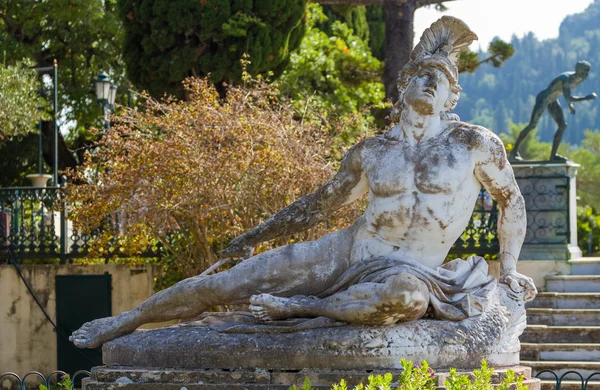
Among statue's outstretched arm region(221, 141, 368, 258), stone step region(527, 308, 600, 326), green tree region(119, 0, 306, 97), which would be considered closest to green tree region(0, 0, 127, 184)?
green tree region(119, 0, 306, 97)

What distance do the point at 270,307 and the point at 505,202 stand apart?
4.95ft

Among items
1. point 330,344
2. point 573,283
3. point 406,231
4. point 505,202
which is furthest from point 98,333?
point 573,283

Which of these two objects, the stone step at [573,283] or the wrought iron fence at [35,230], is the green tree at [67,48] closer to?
the wrought iron fence at [35,230]

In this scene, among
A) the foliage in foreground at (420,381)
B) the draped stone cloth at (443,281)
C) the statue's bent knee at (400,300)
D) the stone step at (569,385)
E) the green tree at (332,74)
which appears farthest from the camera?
the green tree at (332,74)

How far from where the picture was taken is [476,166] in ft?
22.5

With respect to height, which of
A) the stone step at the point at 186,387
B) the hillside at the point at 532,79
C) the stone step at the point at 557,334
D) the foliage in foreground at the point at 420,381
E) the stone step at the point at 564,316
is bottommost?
the stone step at the point at 557,334

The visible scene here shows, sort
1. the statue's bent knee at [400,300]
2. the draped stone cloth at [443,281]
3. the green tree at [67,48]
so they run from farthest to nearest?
the green tree at [67,48] < the draped stone cloth at [443,281] < the statue's bent knee at [400,300]

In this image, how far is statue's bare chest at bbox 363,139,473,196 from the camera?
264 inches

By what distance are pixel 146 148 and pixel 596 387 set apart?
5316 mm

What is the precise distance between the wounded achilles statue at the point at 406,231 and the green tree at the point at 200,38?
11695 mm

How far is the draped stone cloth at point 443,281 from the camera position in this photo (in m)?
6.45

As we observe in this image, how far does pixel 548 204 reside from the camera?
15.1 m

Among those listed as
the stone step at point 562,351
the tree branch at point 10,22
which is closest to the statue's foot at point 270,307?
the stone step at point 562,351

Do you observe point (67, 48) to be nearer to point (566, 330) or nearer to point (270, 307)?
point (566, 330)
